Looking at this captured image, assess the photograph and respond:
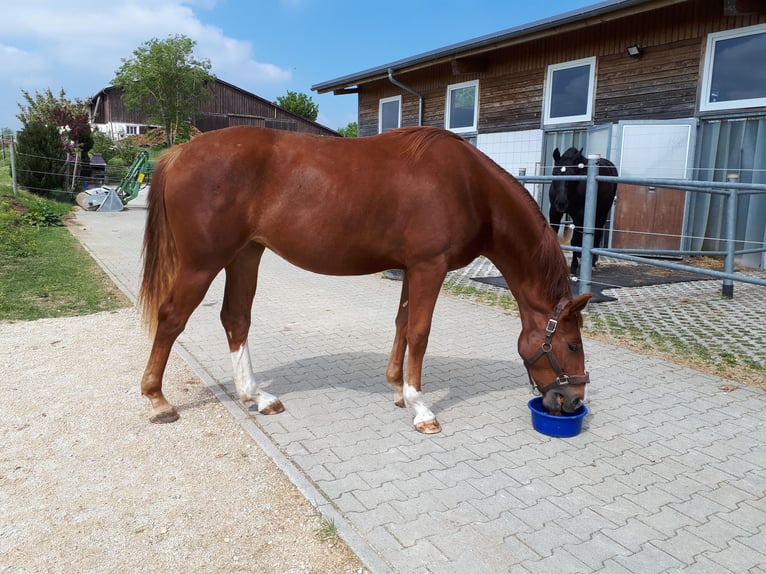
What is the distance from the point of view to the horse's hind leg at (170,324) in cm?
331

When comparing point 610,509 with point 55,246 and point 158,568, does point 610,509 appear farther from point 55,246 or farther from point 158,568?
point 55,246

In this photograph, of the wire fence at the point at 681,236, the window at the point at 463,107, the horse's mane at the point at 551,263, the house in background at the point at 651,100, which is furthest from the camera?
the window at the point at 463,107

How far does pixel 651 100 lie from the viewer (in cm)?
982

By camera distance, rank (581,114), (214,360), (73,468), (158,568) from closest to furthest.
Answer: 1. (158,568)
2. (73,468)
3. (214,360)
4. (581,114)

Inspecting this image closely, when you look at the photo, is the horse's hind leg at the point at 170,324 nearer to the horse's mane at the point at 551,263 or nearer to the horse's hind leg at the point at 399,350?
the horse's hind leg at the point at 399,350

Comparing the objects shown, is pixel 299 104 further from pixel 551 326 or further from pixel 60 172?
pixel 551 326

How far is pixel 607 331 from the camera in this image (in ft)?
18.6

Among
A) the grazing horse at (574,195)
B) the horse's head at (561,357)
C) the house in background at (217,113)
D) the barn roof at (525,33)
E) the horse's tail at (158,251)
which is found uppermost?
the house in background at (217,113)

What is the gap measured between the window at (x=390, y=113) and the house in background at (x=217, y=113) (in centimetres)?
2603

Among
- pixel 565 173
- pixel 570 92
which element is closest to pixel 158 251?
pixel 565 173

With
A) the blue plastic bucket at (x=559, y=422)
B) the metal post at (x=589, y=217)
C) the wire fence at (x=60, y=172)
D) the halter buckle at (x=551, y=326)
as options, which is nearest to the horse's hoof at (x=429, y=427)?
the blue plastic bucket at (x=559, y=422)

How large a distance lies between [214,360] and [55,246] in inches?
305

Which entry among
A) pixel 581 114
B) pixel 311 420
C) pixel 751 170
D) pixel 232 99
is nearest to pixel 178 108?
pixel 232 99

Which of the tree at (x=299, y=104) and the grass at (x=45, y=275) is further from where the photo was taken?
the tree at (x=299, y=104)
